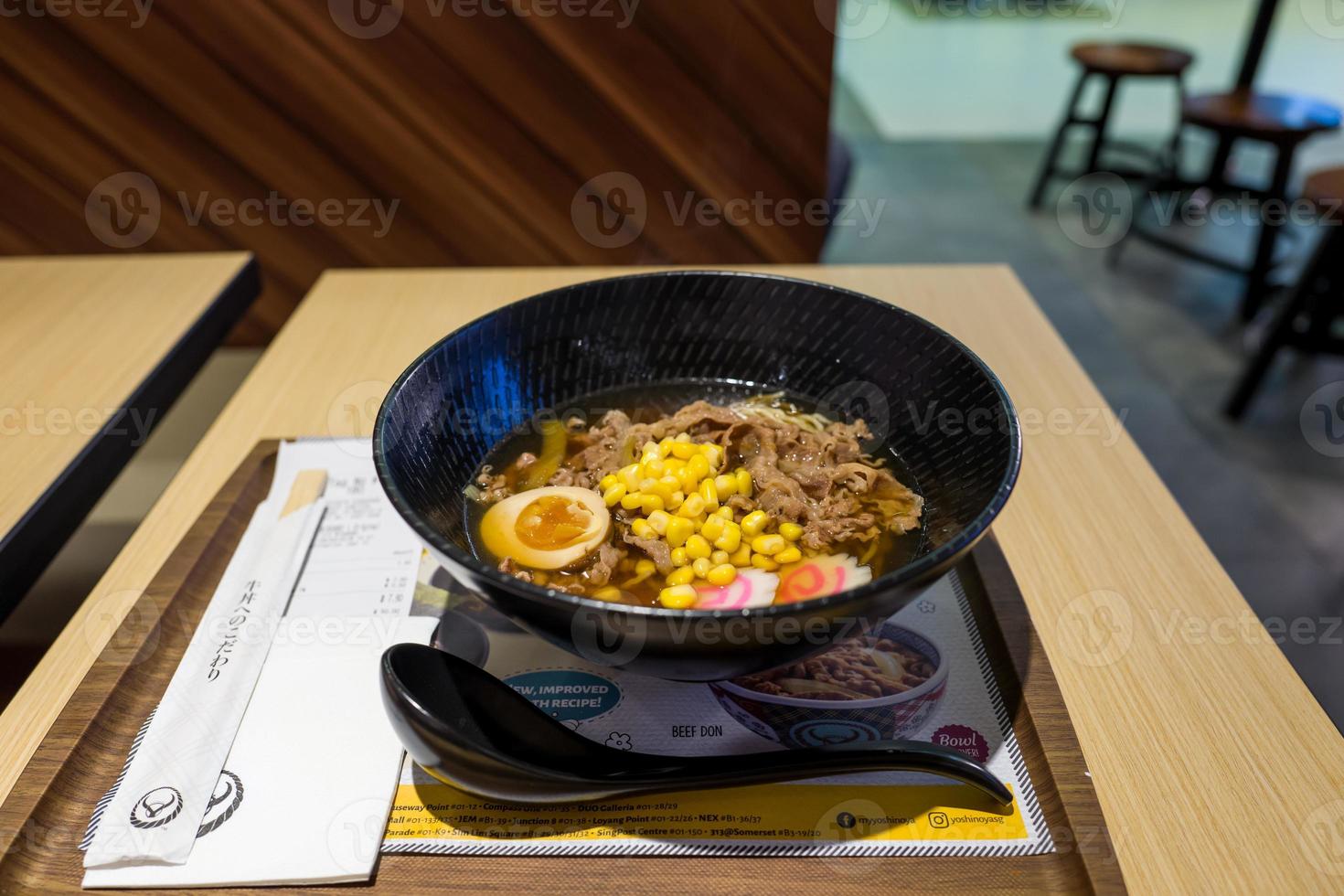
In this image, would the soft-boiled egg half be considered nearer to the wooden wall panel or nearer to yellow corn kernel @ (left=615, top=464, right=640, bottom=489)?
yellow corn kernel @ (left=615, top=464, right=640, bottom=489)

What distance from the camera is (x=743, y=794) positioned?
0.86m

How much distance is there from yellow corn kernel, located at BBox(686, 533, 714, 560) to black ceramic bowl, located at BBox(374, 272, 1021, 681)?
6.4 inches

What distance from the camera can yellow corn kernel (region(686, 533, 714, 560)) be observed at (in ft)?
3.19

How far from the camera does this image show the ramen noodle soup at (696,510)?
3.14 feet

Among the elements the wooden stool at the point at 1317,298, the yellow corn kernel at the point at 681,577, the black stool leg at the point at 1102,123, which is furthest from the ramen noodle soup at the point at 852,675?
the black stool leg at the point at 1102,123

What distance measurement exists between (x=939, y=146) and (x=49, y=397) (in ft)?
18.8

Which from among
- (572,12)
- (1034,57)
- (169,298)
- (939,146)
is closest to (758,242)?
(572,12)

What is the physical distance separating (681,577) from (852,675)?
8.7 inches

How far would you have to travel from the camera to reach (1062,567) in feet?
3.75

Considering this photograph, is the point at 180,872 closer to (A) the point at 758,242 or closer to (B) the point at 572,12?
(B) the point at 572,12

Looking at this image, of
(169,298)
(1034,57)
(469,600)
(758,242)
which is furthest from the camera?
(1034,57)

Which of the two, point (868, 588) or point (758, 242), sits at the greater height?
A: point (868, 588)

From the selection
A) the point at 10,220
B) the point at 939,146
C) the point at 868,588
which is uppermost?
the point at 868,588

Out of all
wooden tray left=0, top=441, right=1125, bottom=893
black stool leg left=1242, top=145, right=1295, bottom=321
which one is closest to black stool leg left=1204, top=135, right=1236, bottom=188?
black stool leg left=1242, top=145, right=1295, bottom=321
